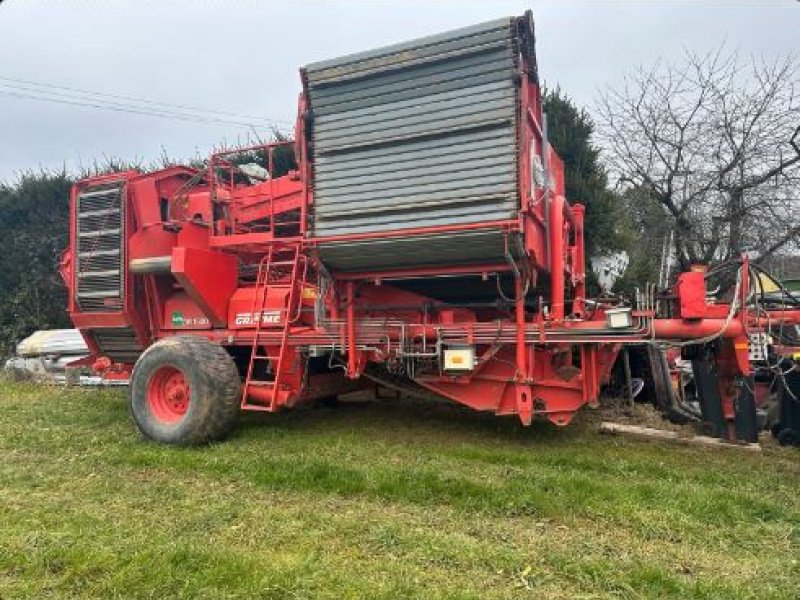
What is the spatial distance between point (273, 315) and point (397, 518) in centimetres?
306

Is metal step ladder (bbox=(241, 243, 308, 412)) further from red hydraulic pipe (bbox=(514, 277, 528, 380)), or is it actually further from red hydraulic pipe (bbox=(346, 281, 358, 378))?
red hydraulic pipe (bbox=(514, 277, 528, 380))

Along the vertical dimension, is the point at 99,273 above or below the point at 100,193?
below

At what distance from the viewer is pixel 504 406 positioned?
5.89 meters

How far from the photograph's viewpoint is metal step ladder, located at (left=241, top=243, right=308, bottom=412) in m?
6.38

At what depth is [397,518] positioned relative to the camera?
4047mm

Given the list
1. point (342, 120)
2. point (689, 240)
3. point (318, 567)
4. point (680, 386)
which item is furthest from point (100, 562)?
point (689, 240)

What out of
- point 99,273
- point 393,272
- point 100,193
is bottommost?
point 393,272

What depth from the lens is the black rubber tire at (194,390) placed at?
6.04m

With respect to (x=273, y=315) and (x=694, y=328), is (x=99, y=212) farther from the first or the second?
(x=694, y=328)

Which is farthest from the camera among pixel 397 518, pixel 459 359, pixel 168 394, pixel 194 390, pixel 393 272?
pixel 168 394

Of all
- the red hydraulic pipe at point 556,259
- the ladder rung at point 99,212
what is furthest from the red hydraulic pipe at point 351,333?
the ladder rung at point 99,212

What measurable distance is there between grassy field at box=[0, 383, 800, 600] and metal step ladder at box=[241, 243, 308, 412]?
40 cm

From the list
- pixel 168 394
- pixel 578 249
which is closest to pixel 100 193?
pixel 168 394

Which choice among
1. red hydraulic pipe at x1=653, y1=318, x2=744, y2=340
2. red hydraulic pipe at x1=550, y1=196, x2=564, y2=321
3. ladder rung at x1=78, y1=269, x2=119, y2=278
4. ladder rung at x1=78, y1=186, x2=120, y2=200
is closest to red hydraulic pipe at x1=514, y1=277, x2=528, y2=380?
red hydraulic pipe at x1=550, y1=196, x2=564, y2=321
